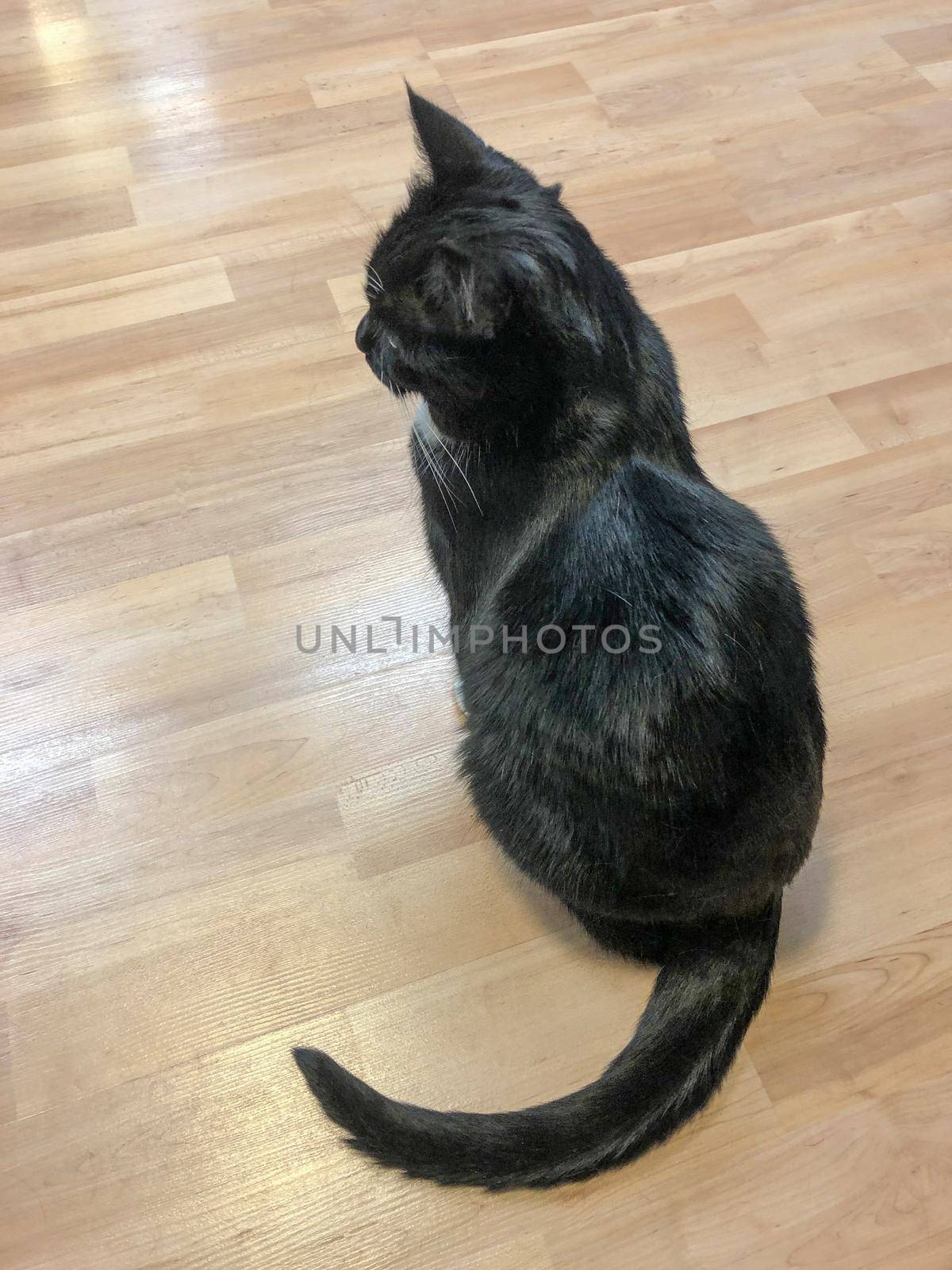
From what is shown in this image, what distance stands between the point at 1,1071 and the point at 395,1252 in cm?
51

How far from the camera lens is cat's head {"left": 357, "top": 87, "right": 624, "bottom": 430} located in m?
0.83

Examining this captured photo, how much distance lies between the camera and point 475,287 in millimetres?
813

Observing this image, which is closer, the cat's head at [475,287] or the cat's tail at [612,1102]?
the cat's head at [475,287]

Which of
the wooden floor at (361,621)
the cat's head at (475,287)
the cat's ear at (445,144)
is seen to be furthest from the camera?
the wooden floor at (361,621)

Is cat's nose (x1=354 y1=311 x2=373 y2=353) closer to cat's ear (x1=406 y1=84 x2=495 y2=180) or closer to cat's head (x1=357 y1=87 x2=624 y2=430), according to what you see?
cat's head (x1=357 y1=87 x2=624 y2=430)

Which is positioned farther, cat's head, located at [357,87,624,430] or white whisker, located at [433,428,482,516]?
white whisker, located at [433,428,482,516]

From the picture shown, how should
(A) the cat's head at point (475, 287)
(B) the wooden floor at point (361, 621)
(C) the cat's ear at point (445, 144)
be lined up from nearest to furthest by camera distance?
(A) the cat's head at point (475, 287), (C) the cat's ear at point (445, 144), (B) the wooden floor at point (361, 621)

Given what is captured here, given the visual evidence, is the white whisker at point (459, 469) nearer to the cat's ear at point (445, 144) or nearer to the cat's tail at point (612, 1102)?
the cat's ear at point (445, 144)

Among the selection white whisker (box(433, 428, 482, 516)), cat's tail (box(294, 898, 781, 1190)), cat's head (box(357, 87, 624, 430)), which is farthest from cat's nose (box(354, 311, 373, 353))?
cat's tail (box(294, 898, 781, 1190))

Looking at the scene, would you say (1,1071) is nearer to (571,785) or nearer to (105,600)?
(105,600)

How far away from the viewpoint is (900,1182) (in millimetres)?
1059

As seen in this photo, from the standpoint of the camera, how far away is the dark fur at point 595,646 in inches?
34.7

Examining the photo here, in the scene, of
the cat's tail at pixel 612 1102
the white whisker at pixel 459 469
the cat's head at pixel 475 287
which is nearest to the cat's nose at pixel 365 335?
the cat's head at pixel 475 287

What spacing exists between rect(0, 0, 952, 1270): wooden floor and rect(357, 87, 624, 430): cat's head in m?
0.59
